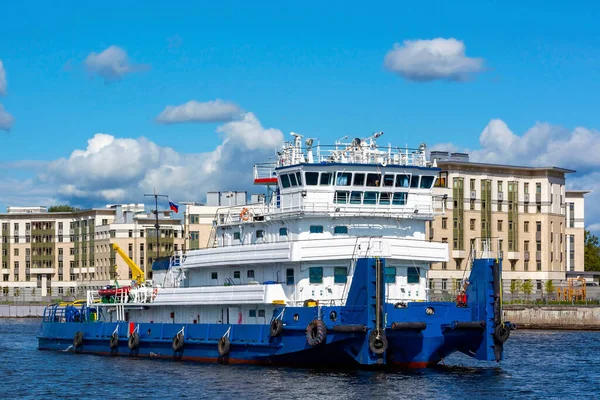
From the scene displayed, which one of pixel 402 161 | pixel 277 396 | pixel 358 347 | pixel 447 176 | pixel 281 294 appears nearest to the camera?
pixel 277 396

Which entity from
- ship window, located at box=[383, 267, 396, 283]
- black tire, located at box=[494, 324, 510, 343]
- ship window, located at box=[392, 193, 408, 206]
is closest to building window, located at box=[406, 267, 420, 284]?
ship window, located at box=[383, 267, 396, 283]

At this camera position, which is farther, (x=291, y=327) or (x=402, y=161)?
(x=402, y=161)

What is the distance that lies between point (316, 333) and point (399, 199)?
801 cm

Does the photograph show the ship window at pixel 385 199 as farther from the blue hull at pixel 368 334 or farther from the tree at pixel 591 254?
the tree at pixel 591 254

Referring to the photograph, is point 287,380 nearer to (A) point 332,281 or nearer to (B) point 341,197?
(A) point 332,281

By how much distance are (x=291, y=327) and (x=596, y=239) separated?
135269 mm

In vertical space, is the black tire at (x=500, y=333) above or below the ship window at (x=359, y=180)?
below

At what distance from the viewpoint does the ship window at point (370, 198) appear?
4363 centimetres

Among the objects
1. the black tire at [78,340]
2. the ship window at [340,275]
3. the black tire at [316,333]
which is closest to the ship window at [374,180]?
the ship window at [340,275]

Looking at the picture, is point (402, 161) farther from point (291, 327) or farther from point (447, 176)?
point (447, 176)

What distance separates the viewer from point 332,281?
4181 cm

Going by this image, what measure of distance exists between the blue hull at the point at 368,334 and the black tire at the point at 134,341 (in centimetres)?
456

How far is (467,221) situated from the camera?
353 feet

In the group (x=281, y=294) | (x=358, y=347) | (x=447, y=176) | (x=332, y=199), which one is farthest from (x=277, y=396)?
(x=447, y=176)
